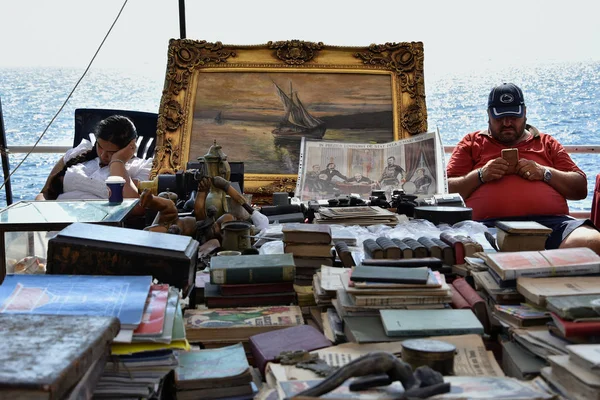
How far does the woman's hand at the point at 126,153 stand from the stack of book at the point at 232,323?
232 cm

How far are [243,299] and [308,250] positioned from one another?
0.31m

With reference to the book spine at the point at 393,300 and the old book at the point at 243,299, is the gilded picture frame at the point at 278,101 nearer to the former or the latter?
the old book at the point at 243,299

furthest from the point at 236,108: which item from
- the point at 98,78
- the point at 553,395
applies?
the point at 98,78

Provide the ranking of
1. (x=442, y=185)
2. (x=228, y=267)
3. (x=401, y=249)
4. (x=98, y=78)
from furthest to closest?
(x=98, y=78)
(x=442, y=185)
(x=401, y=249)
(x=228, y=267)

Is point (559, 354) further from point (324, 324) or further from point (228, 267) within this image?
point (228, 267)

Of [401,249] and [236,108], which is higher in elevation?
[236,108]

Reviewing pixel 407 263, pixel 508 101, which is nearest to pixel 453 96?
pixel 508 101

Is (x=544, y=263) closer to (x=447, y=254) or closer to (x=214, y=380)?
(x=447, y=254)

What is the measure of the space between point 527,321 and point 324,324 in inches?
20.3

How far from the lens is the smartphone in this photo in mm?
3934

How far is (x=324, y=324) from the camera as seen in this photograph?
6.12ft

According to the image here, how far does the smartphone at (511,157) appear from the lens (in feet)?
12.9

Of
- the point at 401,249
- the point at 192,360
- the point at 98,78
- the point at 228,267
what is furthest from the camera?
the point at 98,78

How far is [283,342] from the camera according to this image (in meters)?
1.74
